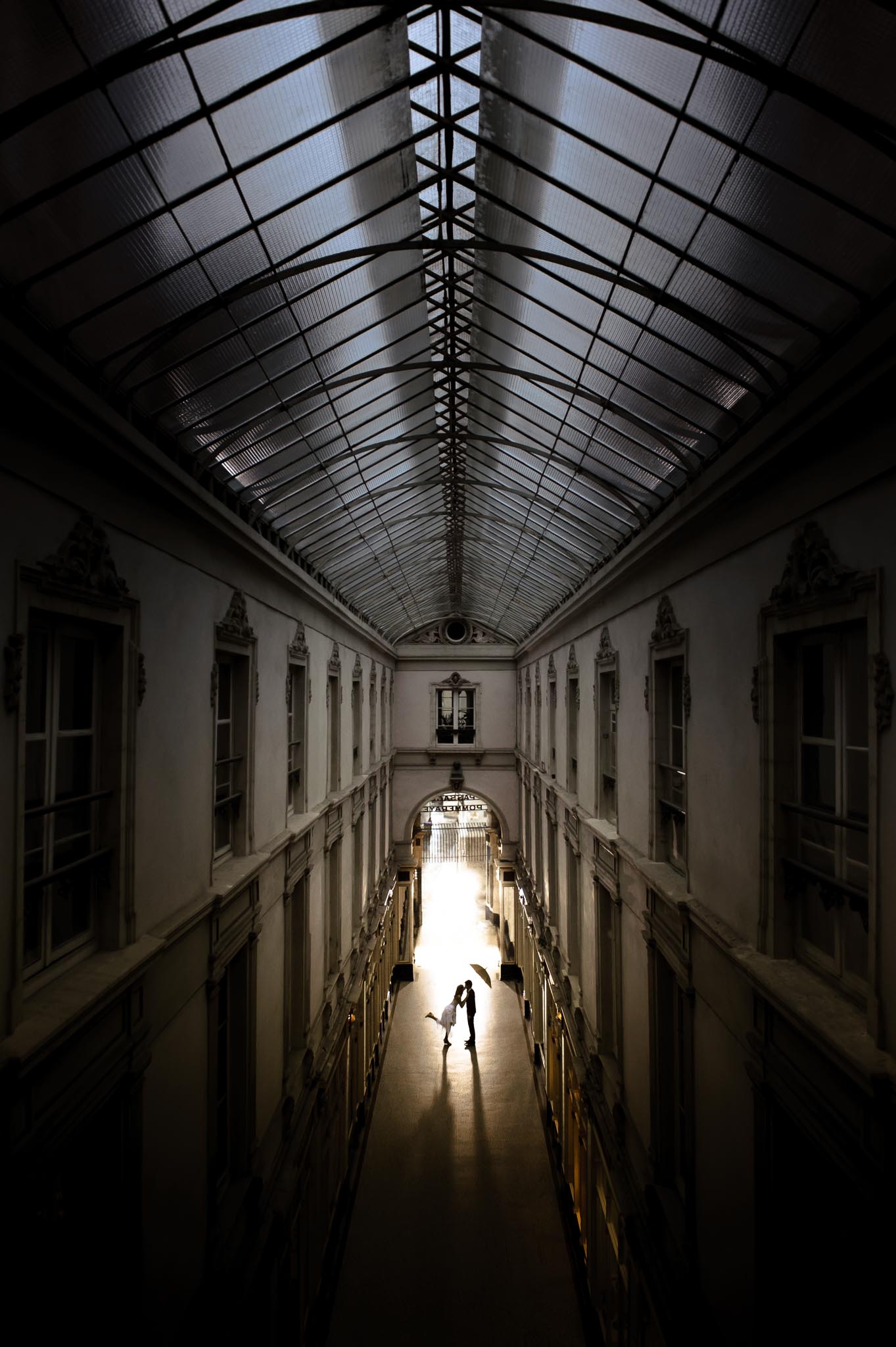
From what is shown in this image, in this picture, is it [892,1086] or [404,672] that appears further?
[404,672]

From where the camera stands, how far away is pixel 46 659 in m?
3.95

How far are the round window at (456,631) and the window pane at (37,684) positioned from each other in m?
18.0

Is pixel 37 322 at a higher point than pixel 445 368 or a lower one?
lower

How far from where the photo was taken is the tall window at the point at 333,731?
11.2 meters

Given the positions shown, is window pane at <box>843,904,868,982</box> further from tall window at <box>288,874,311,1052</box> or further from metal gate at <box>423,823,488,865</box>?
metal gate at <box>423,823,488,865</box>

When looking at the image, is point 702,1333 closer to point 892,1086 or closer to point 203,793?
point 892,1086

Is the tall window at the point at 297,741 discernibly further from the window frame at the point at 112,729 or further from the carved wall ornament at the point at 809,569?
the carved wall ornament at the point at 809,569

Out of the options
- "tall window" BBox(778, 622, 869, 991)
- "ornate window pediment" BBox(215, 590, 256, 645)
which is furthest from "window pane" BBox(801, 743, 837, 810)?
"ornate window pediment" BBox(215, 590, 256, 645)

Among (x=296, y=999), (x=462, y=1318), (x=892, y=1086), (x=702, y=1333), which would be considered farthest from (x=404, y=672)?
(x=892, y=1086)

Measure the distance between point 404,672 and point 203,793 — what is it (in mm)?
15979

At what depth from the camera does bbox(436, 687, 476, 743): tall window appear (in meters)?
22.0

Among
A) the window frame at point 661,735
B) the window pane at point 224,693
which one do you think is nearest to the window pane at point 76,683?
the window pane at point 224,693

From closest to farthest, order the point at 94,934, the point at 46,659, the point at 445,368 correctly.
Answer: the point at 46,659 < the point at 94,934 < the point at 445,368

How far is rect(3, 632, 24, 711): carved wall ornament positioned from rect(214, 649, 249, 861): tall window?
3.23 m
